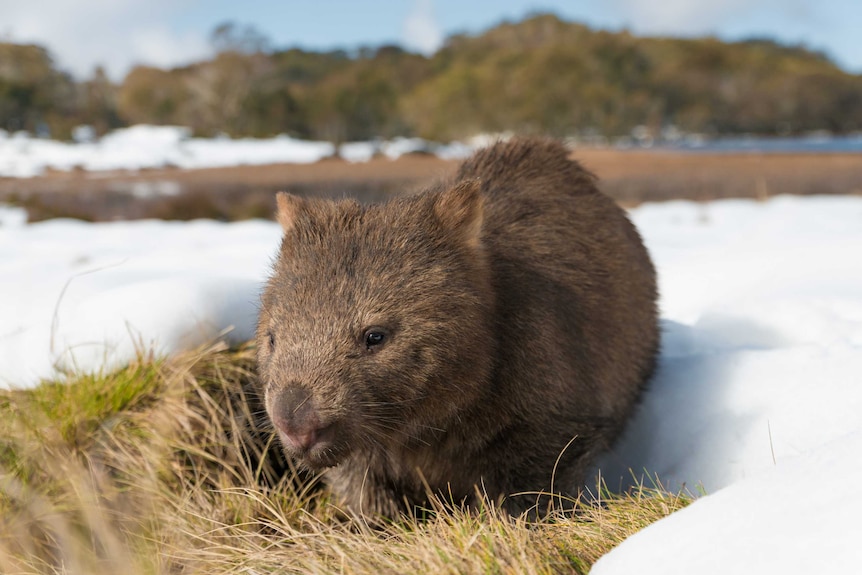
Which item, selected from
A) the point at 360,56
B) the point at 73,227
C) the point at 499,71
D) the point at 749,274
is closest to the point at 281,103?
the point at 499,71

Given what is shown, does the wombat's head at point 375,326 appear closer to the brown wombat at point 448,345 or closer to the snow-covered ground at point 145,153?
the brown wombat at point 448,345

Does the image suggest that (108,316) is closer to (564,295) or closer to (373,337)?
(373,337)

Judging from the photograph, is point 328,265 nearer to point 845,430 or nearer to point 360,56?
point 845,430

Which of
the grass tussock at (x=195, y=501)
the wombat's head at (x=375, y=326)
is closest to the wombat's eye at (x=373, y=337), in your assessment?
the wombat's head at (x=375, y=326)

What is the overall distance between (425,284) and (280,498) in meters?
1.47

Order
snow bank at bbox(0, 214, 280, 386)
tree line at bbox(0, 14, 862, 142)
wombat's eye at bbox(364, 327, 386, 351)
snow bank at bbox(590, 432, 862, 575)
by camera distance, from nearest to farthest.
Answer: snow bank at bbox(590, 432, 862, 575), wombat's eye at bbox(364, 327, 386, 351), snow bank at bbox(0, 214, 280, 386), tree line at bbox(0, 14, 862, 142)

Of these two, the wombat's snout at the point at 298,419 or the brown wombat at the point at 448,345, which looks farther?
the brown wombat at the point at 448,345

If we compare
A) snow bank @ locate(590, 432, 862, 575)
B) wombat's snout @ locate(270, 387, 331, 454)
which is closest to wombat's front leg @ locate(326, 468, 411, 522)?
wombat's snout @ locate(270, 387, 331, 454)

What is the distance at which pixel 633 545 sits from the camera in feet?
6.87

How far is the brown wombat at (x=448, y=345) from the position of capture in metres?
2.82

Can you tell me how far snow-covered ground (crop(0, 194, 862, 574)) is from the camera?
1.88 m

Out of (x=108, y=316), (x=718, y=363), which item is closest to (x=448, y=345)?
(x=718, y=363)

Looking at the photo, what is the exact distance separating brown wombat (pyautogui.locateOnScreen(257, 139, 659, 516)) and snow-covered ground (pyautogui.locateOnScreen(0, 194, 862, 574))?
461 mm

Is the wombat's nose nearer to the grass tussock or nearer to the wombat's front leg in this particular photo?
the grass tussock
